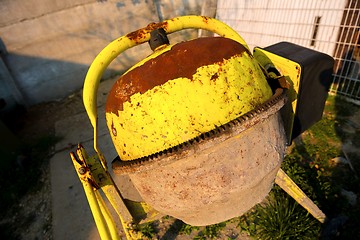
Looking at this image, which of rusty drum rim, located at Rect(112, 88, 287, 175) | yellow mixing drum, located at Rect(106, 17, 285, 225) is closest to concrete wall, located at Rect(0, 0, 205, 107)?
yellow mixing drum, located at Rect(106, 17, 285, 225)

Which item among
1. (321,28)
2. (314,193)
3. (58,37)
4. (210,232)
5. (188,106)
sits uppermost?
(188,106)

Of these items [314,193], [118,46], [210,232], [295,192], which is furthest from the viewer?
[314,193]

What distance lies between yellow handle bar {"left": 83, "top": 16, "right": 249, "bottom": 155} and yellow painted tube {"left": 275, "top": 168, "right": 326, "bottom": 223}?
46.4 inches

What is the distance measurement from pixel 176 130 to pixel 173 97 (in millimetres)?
173

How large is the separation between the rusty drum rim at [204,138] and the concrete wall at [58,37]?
17.9 ft

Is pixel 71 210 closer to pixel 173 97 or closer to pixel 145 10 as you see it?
pixel 173 97

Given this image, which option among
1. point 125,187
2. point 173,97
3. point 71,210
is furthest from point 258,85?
point 71,210

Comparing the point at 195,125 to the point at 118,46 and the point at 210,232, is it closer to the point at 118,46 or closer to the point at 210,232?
the point at 118,46

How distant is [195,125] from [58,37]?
18.5ft

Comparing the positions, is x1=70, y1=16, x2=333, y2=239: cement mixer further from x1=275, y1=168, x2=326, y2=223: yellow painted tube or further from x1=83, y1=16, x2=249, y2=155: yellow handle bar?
x1=275, y1=168, x2=326, y2=223: yellow painted tube

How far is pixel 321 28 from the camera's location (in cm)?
423

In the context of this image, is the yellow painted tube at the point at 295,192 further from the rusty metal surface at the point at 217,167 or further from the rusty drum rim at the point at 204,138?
the rusty drum rim at the point at 204,138

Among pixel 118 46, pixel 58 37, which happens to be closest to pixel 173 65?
pixel 118 46

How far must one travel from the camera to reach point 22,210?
3818 millimetres
